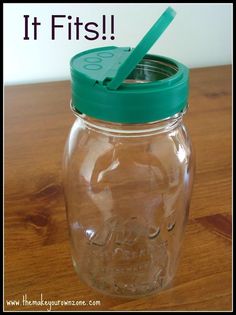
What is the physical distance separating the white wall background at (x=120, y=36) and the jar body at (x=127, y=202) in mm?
403

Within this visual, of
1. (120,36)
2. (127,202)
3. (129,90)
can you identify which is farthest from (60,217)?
(120,36)

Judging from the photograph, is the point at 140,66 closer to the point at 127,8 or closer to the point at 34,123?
the point at 34,123

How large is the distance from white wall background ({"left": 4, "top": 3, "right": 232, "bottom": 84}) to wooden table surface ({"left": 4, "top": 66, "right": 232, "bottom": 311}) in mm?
70

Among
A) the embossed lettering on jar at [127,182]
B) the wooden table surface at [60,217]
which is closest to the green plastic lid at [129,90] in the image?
the embossed lettering on jar at [127,182]

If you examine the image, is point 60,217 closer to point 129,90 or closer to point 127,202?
point 127,202

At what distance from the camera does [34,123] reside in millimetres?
755

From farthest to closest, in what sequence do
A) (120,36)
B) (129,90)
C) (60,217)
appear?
(120,36), (60,217), (129,90)

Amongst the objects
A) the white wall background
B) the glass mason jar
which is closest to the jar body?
the glass mason jar

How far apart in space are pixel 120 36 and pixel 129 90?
21.7 inches

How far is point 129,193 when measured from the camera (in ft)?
1.85

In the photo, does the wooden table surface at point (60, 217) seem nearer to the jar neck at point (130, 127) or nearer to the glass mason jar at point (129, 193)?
the glass mason jar at point (129, 193)

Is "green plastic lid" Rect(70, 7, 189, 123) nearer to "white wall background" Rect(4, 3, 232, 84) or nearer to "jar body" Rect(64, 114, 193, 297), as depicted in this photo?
"jar body" Rect(64, 114, 193, 297)

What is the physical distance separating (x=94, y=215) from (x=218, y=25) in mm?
601

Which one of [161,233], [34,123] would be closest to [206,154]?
[161,233]
